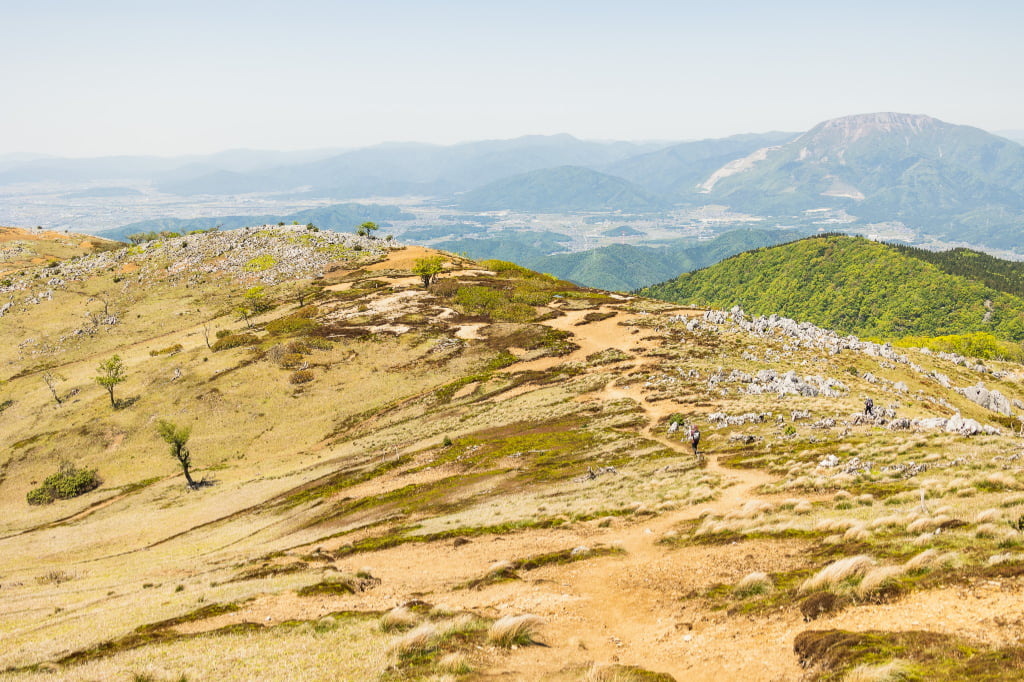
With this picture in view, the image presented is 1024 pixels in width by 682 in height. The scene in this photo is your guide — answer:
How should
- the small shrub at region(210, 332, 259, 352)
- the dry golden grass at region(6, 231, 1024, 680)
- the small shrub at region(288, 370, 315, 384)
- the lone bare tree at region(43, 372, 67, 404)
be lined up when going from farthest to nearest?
the small shrub at region(210, 332, 259, 352) < the lone bare tree at region(43, 372, 67, 404) < the small shrub at region(288, 370, 315, 384) < the dry golden grass at region(6, 231, 1024, 680)

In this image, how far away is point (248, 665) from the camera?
1697 centimetres

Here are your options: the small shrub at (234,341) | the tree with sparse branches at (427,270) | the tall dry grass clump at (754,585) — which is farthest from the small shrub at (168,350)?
the tall dry grass clump at (754,585)

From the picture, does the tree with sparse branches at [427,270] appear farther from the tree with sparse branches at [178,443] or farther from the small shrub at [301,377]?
the tree with sparse branches at [178,443]

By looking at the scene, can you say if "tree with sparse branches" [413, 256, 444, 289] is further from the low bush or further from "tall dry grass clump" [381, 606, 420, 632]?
"tall dry grass clump" [381, 606, 420, 632]

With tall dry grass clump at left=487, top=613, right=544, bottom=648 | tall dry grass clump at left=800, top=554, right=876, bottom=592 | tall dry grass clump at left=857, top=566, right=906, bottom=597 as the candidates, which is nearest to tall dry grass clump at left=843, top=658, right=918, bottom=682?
tall dry grass clump at left=857, top=566, right=906, bottom=597

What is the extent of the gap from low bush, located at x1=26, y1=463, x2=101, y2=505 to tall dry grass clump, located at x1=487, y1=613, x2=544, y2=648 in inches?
3292

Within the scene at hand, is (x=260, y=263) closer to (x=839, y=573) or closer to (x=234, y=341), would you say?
(x=234, y=341)

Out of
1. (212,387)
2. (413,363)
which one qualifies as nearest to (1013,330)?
(413,363)

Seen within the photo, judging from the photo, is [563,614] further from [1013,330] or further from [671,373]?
[1013,330]

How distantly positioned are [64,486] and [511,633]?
284ft

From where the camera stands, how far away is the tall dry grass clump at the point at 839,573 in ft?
55.1

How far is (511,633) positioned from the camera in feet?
57.7

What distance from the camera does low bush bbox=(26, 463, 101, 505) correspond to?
7350 cm

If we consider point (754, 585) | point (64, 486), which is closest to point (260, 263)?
point (64, 486)
